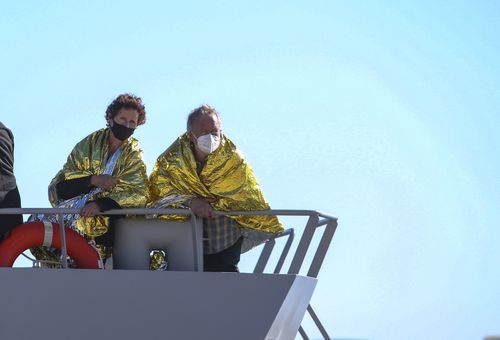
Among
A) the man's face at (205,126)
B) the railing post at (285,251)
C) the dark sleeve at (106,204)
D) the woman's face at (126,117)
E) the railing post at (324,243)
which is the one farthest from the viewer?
the railing post at (285,251)

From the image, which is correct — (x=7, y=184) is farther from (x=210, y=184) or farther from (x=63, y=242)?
(x=210, y=184)

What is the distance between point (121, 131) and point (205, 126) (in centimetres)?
73

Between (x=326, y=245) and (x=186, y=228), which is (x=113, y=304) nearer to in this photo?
(x=186, y=228)

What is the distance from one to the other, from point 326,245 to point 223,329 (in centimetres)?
139

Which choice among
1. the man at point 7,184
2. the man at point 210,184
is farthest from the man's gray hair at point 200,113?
the man at point 7,184

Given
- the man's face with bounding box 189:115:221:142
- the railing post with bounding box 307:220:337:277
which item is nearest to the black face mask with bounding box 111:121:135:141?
the man's face with bounding box 189:115:221:142

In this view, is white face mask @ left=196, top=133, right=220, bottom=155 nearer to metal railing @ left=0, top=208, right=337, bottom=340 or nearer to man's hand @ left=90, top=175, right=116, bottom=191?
metal railing @ left=0, top=208, right=337, bottom=340

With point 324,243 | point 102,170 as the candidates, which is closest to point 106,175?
point 102,170

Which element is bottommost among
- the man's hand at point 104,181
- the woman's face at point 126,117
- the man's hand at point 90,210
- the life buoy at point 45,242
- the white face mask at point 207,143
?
the life buoy at point 45,242

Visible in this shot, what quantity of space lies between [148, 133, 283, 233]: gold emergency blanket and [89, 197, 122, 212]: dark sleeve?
34 centimetres

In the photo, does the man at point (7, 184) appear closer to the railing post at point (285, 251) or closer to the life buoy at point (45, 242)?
the life buoy at point (45, 242)

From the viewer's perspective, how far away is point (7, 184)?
10133mm

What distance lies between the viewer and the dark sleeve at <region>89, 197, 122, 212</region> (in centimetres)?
1000

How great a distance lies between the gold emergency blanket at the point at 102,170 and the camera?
10172 millimetres
